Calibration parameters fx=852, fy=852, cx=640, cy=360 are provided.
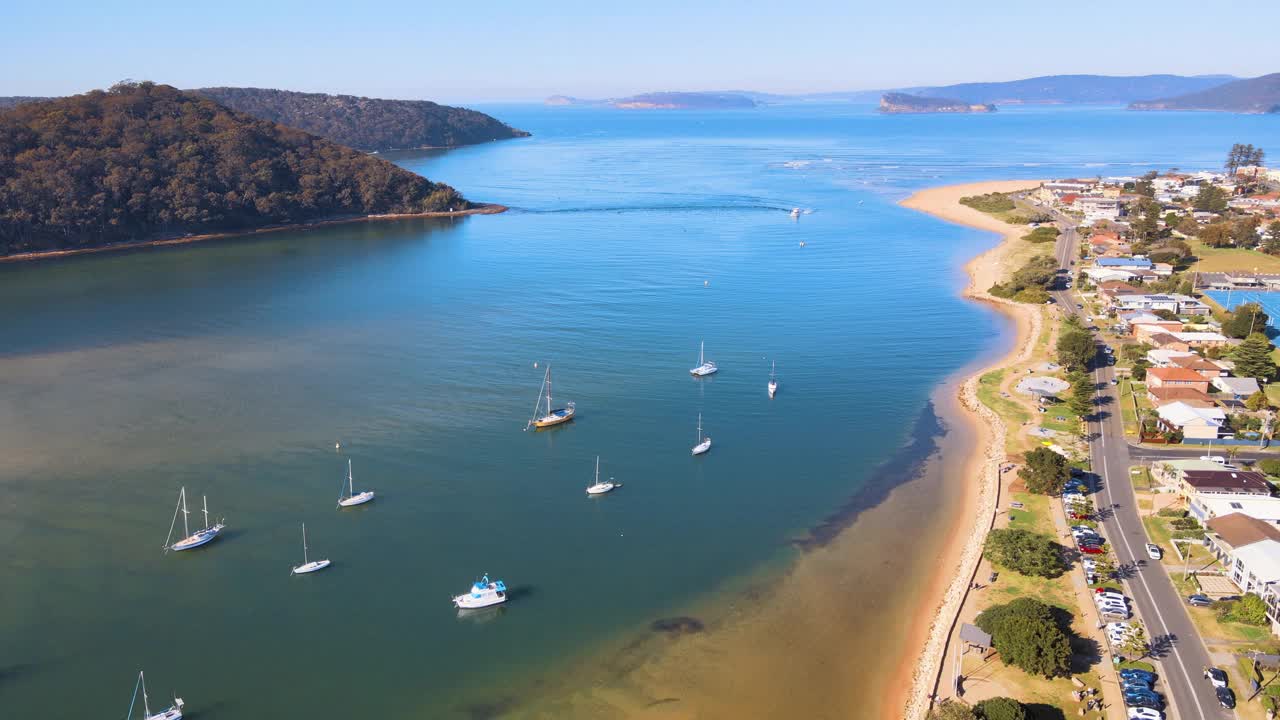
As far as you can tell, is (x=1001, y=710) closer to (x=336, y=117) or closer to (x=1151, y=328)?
(x=1151, y=328)

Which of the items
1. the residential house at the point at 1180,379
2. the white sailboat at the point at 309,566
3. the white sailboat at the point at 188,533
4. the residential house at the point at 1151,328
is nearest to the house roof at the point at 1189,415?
the residential house at the point at 1180,379

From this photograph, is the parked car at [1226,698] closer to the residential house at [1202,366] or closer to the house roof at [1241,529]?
the house roof at [1241,529]

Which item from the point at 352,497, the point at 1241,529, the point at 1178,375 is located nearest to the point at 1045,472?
the point at 1241,529

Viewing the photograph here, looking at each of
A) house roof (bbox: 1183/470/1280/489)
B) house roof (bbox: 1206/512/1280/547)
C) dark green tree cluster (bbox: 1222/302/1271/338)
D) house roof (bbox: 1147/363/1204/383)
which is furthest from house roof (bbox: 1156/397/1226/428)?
dark green tree cluster (bbox: 1222/302/1271/338)

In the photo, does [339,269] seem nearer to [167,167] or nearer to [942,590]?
[167,167]

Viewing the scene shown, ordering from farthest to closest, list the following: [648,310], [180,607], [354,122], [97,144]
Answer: [354,122] < [97,144] < [648,310] < [180,607]

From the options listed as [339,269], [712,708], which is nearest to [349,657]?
[712,708]

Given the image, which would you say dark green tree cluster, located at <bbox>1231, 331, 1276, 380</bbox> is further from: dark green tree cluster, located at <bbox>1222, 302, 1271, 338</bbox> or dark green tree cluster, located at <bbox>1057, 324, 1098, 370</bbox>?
dark green tree cluster, located at <bbox>1057, 324, 1098, 370</bbox>
